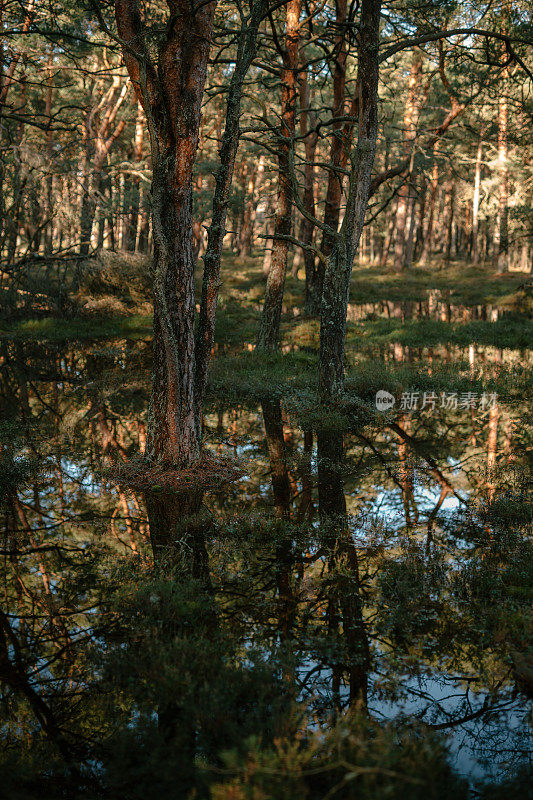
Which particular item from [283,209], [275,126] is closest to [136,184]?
[283,209]

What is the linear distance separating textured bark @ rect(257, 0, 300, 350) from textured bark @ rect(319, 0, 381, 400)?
10.4 feet

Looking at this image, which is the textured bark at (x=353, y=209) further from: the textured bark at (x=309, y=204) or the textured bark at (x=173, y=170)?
the textured bark at (x=309, y=204)

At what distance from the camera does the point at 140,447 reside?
9.69 metres

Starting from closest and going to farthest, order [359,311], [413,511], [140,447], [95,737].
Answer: [95,737], [413,511], [140,447], [359,311]

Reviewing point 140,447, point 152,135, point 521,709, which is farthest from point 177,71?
point 521,709

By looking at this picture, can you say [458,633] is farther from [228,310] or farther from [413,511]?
[228,310]

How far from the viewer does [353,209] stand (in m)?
11.1

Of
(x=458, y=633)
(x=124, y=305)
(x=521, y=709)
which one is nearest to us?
(x=521, y=709)

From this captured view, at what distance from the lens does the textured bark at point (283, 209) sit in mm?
14633

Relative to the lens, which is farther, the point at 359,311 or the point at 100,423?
the point at 359,311

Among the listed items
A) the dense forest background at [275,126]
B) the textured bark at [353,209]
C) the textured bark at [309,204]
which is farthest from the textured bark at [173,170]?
the textured bark at [309,204]

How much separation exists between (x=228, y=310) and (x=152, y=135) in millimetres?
19199

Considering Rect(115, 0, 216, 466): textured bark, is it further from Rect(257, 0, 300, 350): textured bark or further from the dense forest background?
Rect(257, 0, 300, 350): textured bark

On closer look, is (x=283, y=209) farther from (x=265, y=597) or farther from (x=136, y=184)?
(x=136, y=184)
